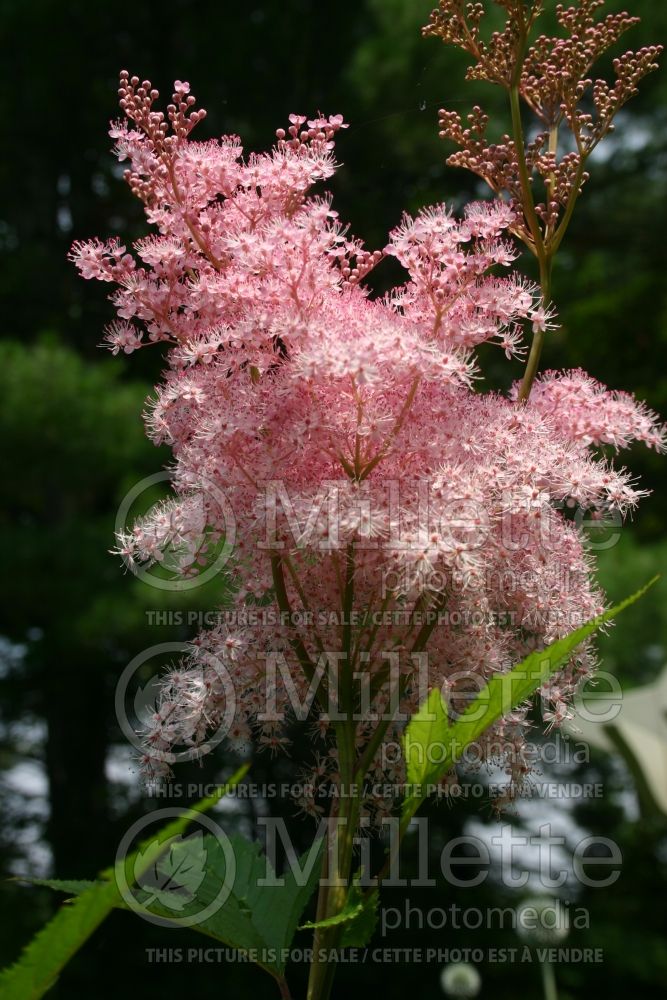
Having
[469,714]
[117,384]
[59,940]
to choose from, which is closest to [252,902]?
[469,714]

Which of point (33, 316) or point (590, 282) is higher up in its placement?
point (590, 282)

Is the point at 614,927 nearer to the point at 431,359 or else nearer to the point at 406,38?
the point at 406,38

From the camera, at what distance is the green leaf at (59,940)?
572 millimetres

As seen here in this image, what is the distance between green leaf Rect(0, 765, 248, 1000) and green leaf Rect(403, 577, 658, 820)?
0.85ft

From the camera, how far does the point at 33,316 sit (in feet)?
22.2

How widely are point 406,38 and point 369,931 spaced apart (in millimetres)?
6748

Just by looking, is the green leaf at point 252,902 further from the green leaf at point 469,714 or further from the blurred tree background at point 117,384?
the blurred tree background at point 117,384

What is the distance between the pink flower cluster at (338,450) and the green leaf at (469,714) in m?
0.10

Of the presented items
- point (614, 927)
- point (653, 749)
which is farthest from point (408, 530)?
point (614, 927)

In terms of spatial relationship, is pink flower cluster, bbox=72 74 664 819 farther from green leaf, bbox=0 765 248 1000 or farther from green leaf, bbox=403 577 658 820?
green leaf, bbox=0 765 248 1000

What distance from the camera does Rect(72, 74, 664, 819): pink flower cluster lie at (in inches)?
35.6

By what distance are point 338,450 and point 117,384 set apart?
4870 mm

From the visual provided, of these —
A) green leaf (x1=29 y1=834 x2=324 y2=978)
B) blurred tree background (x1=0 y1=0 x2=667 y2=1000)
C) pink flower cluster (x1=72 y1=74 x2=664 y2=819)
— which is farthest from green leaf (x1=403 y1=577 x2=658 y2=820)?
blurred tree background (x1=0 y1=0 x2=667 y2=1000)

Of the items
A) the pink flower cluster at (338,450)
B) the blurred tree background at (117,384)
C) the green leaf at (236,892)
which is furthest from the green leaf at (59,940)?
the blurred tree background at (117,384)
